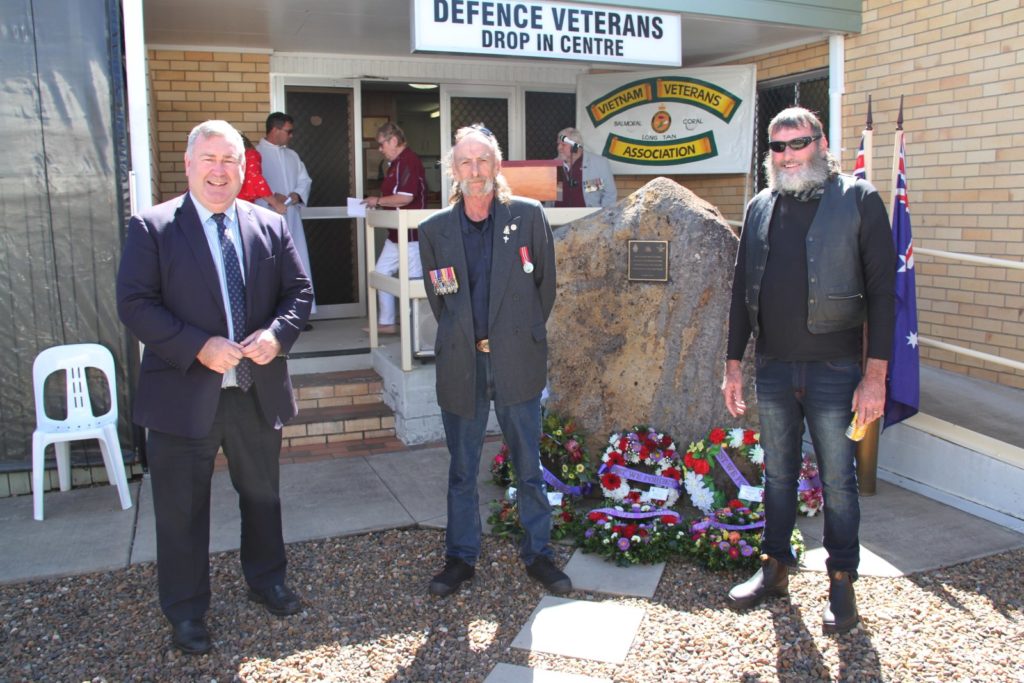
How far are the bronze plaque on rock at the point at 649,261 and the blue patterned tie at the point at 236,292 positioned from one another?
2.14 m

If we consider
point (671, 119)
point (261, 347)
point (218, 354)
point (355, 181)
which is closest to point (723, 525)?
point (261, 347)

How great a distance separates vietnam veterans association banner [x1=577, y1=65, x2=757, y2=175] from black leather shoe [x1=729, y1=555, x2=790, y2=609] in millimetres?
5239

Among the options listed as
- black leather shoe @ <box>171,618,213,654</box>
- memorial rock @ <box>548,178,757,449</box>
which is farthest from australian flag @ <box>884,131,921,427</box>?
black leather shoe @ <box>171,618,213,654</box>

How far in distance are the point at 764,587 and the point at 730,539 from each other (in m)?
0.38

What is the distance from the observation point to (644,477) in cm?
440

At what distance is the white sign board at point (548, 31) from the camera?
5.45 m

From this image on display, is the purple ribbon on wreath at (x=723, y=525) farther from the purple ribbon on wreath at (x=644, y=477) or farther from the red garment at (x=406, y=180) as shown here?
the red garment at (x=406, y=180)

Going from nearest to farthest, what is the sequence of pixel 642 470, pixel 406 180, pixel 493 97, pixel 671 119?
pixel 642 470
pixel 406 180
pixel 671 119
pixel 493 97

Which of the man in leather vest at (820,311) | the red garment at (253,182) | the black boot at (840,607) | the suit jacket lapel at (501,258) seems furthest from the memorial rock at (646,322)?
the red garment at (253,182)

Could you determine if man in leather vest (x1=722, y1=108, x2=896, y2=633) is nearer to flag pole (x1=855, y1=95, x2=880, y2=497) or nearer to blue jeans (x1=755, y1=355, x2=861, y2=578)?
blue jeans (x1=755, y1=355, x2=861, y2=578)

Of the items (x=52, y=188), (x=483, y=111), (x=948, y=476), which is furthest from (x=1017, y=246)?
(x=52, y=188)

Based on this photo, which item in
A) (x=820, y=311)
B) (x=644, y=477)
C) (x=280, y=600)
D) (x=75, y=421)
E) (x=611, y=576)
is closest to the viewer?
(x=820, y=311)

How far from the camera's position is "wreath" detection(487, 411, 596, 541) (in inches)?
167

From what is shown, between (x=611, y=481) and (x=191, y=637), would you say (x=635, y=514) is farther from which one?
(x=191, y=637)
